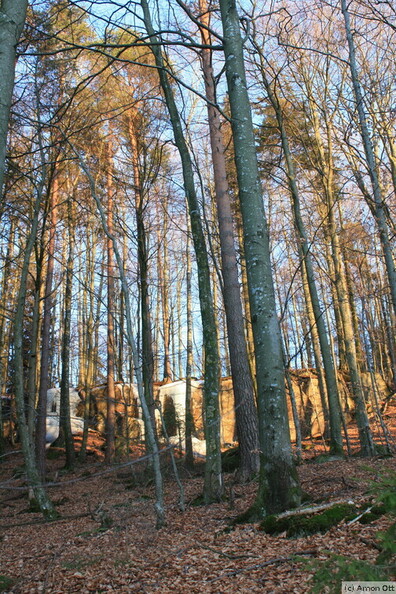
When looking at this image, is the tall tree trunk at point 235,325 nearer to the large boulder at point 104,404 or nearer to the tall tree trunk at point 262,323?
the tall tree trunk at point 262,323

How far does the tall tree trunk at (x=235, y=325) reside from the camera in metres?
8.26

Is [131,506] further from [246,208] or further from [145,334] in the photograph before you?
[246,208]

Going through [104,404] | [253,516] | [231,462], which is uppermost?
[104,404]

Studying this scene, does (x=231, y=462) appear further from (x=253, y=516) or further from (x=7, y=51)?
(x=7, y=51)

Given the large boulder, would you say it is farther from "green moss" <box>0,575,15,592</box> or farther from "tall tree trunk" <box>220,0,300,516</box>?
"tall tree trunk" <box>220,0,300,516</box>

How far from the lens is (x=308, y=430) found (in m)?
16.3

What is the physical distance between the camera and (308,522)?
3.65m

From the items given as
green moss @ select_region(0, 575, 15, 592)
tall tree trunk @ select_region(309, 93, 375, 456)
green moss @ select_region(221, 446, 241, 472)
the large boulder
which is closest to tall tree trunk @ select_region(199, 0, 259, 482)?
green moss @ select_region(221, 446, 241, 472)

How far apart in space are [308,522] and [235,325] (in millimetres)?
5525

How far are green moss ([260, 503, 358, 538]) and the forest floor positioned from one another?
7 cm

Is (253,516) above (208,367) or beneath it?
beneath

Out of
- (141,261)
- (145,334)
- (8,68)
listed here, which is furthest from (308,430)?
(8,68)

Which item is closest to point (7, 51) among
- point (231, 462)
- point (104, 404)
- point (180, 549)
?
point (180, 549)

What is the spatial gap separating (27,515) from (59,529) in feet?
5.89
